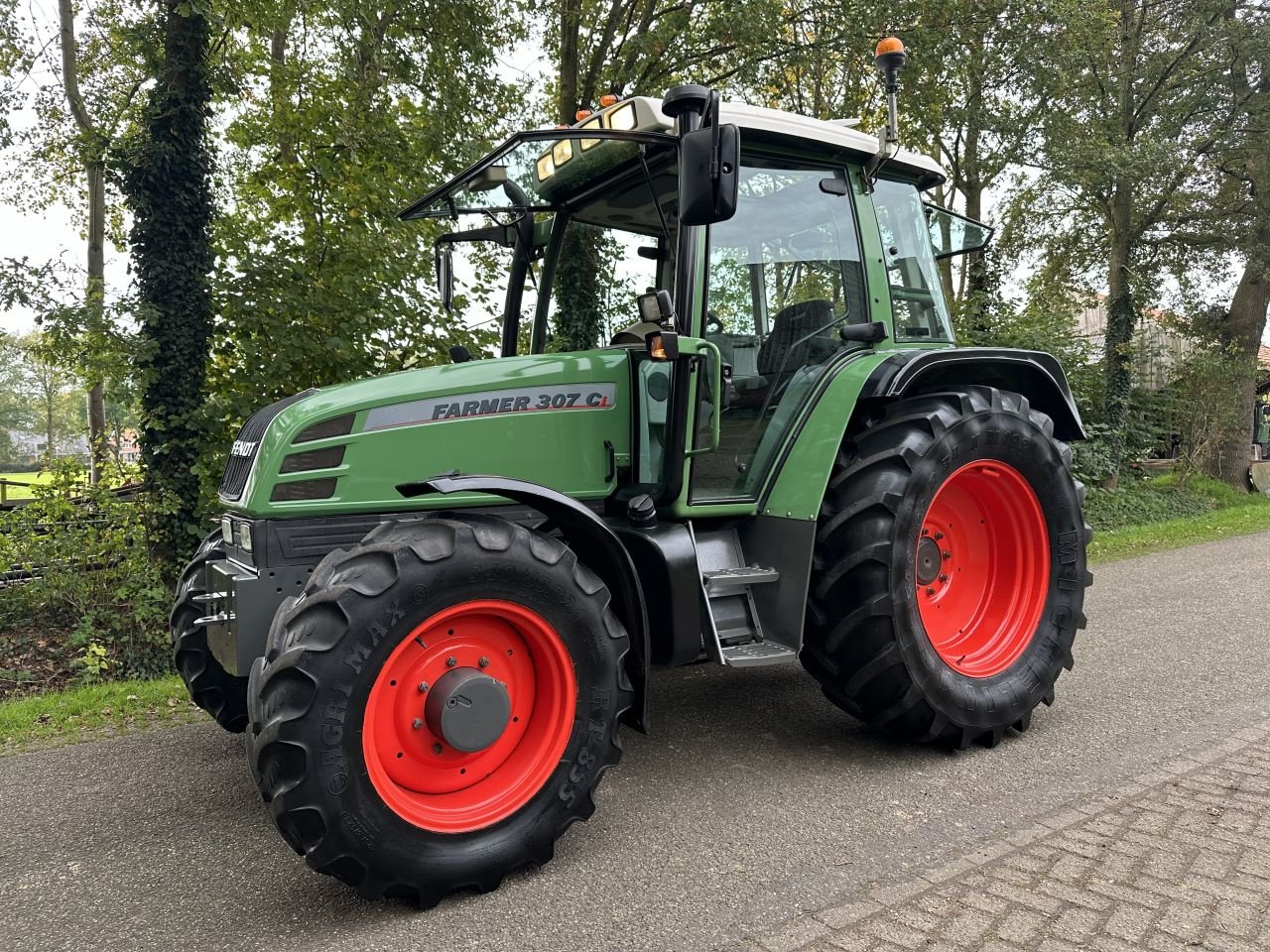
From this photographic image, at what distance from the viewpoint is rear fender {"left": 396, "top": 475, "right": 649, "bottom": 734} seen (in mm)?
2764

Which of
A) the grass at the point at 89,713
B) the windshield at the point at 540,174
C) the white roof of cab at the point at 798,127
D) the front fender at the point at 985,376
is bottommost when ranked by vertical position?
the grass at the point at 89,713

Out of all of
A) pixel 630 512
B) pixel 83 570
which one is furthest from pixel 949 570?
pixel 83 570

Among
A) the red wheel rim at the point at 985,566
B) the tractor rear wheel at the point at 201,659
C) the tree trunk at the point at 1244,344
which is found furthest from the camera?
the tree trunk at the point at 1244,344

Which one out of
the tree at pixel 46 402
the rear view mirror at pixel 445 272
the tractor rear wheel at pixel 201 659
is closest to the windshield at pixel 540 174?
the rear view mirror at pixel 445 272

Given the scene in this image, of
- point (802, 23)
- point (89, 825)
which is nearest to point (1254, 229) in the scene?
point (802, 23)

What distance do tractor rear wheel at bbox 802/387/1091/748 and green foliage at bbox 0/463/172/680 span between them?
470 cm

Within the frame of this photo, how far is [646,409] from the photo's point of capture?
3.53 metres

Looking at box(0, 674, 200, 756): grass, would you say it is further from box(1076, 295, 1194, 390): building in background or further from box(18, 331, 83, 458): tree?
box(1076, 295, 1194, 390): building in background

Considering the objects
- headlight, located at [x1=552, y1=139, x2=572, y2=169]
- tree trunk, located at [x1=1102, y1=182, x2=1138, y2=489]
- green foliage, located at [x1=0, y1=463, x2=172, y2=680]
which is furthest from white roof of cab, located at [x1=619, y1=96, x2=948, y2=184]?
tree trunk, located at [x1=1102, y1=182, x2=1138, y2=489]

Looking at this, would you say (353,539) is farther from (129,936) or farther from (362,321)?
(362,321)

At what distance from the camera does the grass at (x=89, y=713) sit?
14.2 feet

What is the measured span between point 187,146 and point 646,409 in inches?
190

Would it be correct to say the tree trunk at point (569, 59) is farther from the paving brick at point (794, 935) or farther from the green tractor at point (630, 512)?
the paving brick at point (794, 935)

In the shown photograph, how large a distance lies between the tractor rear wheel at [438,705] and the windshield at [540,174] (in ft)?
4.97
